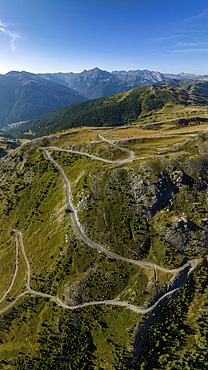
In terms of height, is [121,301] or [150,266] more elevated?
[150,266]

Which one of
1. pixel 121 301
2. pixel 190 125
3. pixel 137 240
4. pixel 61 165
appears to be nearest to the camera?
pixel 121 301

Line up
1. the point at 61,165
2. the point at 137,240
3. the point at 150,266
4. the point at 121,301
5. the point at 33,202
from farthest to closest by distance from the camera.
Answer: the point at 61,165 → the point at 33,202 → the point at 137,240 → the point at 150,266 → the point at 121,301

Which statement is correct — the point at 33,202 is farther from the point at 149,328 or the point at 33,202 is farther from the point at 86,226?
the point at 149,328

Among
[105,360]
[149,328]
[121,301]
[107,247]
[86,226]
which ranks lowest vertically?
[105,360]

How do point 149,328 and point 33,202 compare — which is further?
point 33,202

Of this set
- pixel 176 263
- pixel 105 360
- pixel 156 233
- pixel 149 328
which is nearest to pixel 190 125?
pixel 156 233

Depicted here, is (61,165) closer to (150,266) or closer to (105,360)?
(150,266)
